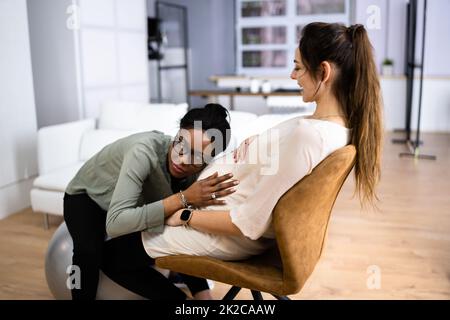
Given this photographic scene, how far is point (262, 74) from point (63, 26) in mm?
4992

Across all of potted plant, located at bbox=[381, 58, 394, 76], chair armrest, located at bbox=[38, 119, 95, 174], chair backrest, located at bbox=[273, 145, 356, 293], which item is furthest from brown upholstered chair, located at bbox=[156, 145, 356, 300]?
potted plant, located at bbox=[381, 58, 394, 76]

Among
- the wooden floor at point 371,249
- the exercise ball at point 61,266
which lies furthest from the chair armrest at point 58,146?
the exercise ball at point 61,266

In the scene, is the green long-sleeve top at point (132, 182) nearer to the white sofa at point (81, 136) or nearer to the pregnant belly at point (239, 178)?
the pregnant belly at point (239, 178)

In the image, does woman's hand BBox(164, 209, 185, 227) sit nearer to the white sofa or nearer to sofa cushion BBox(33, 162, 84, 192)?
the white sofa

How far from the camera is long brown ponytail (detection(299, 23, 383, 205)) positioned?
1392 millimetres

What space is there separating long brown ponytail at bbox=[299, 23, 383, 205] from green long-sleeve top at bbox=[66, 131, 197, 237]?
0.63 metres

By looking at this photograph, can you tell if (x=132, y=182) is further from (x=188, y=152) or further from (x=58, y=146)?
(x=58, y=146)

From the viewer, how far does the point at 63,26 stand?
14.4 feet

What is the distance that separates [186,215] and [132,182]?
0.74 ft

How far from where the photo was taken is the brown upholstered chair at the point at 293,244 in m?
1.40

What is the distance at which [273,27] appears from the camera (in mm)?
8750

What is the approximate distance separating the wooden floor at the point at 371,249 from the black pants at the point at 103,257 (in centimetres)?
62

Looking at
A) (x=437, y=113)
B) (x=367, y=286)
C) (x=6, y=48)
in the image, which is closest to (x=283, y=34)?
(x=437, y=113)
